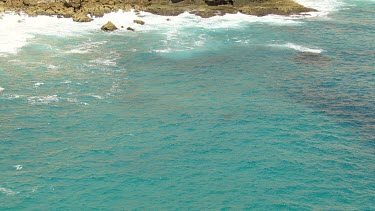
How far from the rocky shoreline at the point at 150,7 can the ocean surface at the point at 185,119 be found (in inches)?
357

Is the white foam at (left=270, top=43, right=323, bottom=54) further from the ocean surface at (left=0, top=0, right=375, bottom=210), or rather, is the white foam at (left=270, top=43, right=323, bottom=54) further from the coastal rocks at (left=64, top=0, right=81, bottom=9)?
the coastal rocks at (left=64, top=0, right=81, bottom=9)

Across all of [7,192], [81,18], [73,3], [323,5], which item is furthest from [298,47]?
[7,192]

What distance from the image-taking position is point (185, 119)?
6881 centimetres

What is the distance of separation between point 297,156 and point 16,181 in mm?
34045

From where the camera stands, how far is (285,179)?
54094 mm

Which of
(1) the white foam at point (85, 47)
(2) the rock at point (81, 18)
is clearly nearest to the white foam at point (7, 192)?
(1) the white foam at point (85, 47)

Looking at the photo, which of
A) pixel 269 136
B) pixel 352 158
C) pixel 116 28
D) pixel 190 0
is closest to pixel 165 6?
pixel 190 0

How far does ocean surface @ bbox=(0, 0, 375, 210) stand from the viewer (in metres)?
51.4

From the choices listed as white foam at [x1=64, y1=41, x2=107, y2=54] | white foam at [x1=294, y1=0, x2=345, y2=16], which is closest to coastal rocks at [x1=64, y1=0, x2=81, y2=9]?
white foam at [x1=64, y1=41, x2=107, y2=54]

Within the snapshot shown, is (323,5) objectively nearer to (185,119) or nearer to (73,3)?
(73,3)

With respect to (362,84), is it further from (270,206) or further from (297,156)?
(270,206)

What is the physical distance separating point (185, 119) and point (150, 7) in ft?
233

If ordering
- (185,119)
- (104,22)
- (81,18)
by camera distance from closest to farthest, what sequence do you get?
(185,119) < (81,18) < (104,22)

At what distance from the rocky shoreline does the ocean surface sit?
9.08 m
